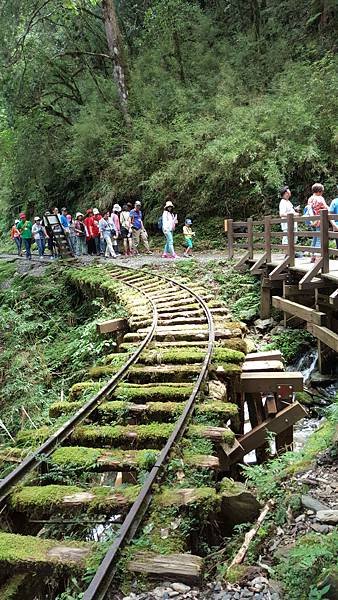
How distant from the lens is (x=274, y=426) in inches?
266

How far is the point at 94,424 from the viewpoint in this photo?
5.49 metres

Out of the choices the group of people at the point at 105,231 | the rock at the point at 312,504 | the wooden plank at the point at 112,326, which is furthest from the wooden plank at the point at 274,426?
the group of people at the point at 105,231

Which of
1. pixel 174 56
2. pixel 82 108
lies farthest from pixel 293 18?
pixel 82 108

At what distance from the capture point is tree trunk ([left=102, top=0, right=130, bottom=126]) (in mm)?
23344

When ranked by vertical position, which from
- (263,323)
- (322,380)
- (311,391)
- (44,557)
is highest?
(44,557)

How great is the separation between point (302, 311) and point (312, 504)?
6193 millimetres

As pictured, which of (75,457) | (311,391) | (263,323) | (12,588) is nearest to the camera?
(12,588)

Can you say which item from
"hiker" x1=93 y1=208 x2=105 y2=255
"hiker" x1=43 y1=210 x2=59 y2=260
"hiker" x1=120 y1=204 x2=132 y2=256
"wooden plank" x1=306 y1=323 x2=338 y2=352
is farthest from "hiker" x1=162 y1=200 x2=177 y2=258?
"wooden plank" x1=306 y1=323 x2=338 y2=352

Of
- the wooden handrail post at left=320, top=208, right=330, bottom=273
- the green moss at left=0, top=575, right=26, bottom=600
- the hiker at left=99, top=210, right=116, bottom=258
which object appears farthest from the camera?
the hiker at left=99, top=210, right=116, bottom=258

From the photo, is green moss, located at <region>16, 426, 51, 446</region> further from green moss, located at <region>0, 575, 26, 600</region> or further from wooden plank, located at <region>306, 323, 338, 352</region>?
wooden plank, located at <region>306, 323, 338, 352</region>

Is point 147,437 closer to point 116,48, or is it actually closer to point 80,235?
point 80,235

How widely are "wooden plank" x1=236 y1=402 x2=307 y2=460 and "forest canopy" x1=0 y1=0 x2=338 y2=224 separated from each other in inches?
515

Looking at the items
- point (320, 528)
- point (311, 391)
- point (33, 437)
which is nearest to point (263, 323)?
point (311, 391)

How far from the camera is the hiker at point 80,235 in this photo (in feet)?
67.8
